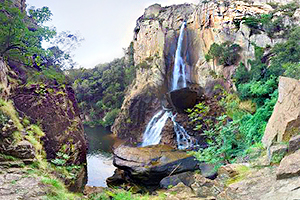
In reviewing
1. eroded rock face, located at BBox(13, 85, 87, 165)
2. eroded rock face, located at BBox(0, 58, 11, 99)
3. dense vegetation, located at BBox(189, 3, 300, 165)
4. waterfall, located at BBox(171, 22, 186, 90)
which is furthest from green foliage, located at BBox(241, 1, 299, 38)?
eroded rock face, located at BBox(0, 58, 11, 99)

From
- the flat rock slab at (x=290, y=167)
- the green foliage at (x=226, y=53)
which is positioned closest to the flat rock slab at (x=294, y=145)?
the flat rock slab at (x=290, y=167)

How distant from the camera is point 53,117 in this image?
9109 millimetres

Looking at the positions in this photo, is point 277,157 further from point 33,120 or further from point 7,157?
point 33,120

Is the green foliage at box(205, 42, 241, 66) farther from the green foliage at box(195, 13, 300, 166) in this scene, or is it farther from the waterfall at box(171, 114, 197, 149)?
the waterfall at box(171, 114, 197, 149)

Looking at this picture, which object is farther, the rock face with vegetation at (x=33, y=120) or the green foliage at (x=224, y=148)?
the green foliage at (x=224, y=148)

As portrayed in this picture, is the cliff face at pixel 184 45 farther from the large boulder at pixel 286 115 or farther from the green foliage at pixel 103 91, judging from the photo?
the large boulder at pixel 286 115

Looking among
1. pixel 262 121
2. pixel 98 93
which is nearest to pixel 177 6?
pixel 98 93

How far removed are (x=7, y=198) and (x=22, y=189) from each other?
20.3 inches

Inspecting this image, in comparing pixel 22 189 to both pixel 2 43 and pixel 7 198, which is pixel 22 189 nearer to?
pixel 7 198

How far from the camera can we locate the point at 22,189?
443 centimetres

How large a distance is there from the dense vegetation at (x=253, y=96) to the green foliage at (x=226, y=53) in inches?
3.9

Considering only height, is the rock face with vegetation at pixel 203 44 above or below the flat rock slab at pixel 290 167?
above

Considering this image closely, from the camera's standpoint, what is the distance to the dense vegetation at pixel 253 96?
647cm

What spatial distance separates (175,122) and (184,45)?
1050 cm
